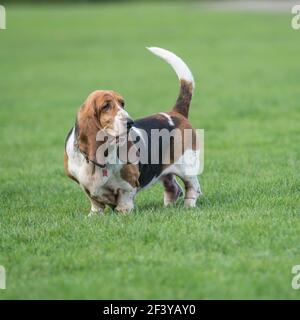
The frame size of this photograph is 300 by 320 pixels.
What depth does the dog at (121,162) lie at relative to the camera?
693cm

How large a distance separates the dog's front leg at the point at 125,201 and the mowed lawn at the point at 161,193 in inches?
3.2

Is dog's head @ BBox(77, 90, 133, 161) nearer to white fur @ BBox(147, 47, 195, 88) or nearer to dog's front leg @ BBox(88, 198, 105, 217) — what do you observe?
dog's front leg @ BBox(88, 198, 105, 217)

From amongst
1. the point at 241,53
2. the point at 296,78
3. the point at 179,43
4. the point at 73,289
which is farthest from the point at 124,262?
the point at 179,43

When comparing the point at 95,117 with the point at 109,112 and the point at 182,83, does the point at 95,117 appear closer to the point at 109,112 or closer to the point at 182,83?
the point at 109,112

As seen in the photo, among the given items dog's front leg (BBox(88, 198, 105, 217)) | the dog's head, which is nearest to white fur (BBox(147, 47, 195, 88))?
the dog's head

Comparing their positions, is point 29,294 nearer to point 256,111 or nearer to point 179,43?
point 256,111

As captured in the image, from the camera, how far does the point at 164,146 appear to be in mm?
7848

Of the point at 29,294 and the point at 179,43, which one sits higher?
the point at 179,43

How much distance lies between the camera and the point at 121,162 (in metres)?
7.25

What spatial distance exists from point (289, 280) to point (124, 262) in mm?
1204

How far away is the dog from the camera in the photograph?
22.7ft
